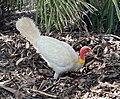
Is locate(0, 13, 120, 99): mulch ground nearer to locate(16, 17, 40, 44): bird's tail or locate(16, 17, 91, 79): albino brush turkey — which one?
locate(16, 17, 91, 79): albino brush turkey

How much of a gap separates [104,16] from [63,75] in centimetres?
84

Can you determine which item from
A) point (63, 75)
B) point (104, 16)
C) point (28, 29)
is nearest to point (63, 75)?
point (63, 75)

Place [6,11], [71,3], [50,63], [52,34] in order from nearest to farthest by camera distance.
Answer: [50,63] < [71,3] < [52,34] < [6,11]

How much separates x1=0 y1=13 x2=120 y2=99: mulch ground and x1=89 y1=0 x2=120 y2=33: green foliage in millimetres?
193

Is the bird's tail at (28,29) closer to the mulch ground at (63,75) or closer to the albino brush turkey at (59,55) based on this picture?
the albino brush turkey at (59,55)

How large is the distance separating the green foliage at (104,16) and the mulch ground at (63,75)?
193mm

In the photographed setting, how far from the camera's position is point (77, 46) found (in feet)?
8.09

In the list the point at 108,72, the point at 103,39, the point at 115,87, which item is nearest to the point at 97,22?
the point at 103,39

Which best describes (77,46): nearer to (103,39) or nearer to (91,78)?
(103,39)

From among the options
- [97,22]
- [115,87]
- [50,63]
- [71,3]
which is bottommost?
[115,87]

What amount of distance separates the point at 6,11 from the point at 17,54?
81 cm

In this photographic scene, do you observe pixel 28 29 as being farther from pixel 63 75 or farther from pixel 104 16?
pixel 104 16

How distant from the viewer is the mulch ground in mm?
1977

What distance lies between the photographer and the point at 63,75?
7.22ft
